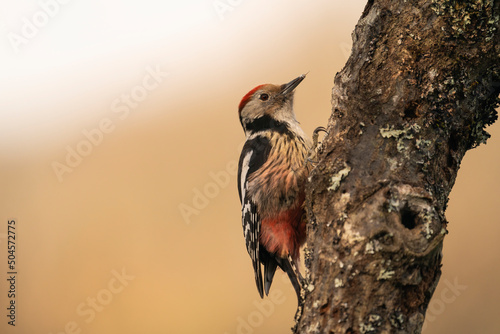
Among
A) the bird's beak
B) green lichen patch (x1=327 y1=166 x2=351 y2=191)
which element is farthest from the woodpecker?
green lichen patch (x1=327 y1=166 x2=351 y2=191)

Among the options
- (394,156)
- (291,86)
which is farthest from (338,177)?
(291,86)

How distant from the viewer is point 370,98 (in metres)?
1.69

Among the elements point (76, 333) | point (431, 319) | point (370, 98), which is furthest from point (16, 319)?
point (370, 98)

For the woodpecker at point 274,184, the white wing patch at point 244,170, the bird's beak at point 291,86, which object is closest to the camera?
the woodpecker at point 274,184

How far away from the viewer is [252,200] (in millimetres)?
3098

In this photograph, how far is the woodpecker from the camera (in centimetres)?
289

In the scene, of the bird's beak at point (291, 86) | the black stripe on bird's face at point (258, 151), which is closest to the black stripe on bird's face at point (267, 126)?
the black stripe on bird's face at point (258, 151)

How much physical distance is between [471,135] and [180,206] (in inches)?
130

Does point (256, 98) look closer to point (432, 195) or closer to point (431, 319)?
point (432, 195)

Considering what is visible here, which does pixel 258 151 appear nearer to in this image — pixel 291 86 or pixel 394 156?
pixel 291 86

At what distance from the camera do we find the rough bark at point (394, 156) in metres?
1.43

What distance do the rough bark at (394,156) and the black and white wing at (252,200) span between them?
133 centimetres

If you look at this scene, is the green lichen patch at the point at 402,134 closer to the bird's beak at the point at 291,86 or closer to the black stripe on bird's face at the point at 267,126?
the black stripe on bird's face at the point at 267,126

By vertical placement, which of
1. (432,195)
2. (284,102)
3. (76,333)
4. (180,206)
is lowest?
(76,333)
